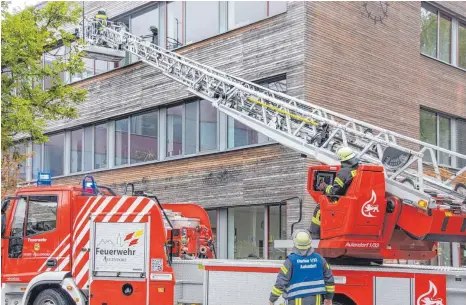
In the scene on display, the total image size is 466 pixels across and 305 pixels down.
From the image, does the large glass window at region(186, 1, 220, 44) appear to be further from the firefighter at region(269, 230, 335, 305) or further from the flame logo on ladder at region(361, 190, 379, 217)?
the firefighter at region(269, 230, 335, 305)

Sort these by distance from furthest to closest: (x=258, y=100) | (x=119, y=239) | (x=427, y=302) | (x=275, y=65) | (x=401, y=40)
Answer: (x=401, y=40) < (x=275, y=65) < (x=258, y=100) < (x=119, y=239) < (x=427, y=302)

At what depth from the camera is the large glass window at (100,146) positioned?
22484 mm

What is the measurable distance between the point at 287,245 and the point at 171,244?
1747mm

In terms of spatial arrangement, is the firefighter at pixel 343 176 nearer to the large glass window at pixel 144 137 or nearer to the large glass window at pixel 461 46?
the large glass window at pixel 144 137

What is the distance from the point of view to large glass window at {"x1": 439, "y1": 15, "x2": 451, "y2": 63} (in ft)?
69.4

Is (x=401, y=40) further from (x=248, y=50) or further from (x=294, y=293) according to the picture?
(x=294, y=293)

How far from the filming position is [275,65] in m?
17.0

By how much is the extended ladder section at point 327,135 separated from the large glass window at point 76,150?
7.27 m

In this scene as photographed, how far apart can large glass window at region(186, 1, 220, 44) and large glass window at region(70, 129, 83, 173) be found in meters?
6.13

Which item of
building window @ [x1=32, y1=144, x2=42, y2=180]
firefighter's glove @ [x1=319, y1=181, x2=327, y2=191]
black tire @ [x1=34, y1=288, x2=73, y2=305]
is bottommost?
black tire @ [x1=34, y1=288, x2=73, y2=305]

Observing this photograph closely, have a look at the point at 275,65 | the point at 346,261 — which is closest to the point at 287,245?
the point at 346,261

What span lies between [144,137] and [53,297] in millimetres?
11112

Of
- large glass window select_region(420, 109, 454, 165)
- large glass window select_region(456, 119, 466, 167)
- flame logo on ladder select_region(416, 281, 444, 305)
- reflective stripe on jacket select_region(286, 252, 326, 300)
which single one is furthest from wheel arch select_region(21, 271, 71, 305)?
large glass window select_region(456, 119, 466, 167)

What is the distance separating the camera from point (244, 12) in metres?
18.3
